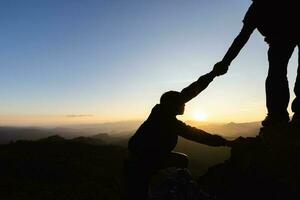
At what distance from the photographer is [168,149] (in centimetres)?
751

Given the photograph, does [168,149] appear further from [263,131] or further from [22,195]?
[22,195]

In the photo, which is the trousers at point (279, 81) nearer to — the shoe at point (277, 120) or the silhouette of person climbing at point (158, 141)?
the shoe at point (277, 120)

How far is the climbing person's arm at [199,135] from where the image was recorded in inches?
286

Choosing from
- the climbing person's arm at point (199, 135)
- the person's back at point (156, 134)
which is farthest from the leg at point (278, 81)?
the person's back at point (156, 134)

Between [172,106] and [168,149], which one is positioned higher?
[172,106]

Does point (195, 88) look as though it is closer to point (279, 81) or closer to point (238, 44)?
point (238, 44)

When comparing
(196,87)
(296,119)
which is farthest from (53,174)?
(196,87)

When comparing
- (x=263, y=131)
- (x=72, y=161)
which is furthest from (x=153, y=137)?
(x=72, y=161)

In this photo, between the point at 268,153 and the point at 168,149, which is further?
the point at 268,153

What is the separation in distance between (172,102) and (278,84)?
154 inches

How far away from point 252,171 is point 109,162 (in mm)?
86282

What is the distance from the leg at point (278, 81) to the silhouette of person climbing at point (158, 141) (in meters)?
3.15

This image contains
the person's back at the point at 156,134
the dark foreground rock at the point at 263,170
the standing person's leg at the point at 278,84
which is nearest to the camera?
the person's back at the point at 156,134

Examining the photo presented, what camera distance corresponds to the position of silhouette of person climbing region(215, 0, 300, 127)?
391 inches
